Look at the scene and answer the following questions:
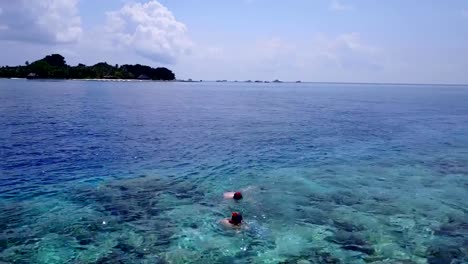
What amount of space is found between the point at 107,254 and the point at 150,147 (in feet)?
83.4

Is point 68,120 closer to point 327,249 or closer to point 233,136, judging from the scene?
point 233,136

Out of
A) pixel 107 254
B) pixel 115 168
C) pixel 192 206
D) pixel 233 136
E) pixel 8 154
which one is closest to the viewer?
pixel 107 254

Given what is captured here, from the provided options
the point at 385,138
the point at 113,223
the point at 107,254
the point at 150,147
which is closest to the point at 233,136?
the point at 150,147

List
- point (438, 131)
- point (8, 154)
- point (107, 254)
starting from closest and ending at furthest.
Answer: point (107, 254), point (8, 154), point (438, 131)

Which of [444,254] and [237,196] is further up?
[237,196]

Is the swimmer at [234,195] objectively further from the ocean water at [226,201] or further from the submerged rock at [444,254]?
the submerged rock at [444,254]

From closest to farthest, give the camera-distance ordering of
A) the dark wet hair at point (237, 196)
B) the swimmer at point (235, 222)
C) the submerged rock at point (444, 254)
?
the submerged rock at point (444, 254) → the swimmer at point (235, 222) → the dark wet hair at point (237, 196)

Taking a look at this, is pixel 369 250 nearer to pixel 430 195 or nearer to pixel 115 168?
pixel 430 195

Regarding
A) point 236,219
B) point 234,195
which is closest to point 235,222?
point 236,219

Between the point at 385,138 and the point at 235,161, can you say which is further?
the point at 385,138

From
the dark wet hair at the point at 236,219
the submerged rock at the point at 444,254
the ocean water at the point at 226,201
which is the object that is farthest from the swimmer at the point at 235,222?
the submerged rock at the point at 444,254

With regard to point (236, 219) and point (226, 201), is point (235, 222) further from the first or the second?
point (226, 201)

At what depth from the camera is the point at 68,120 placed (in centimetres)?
6241

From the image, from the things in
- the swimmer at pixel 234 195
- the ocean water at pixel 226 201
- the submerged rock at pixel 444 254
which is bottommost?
the submerged rock at pixel 444 254
